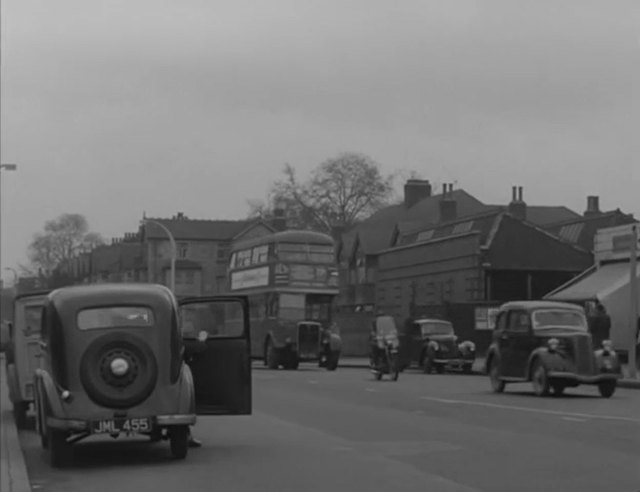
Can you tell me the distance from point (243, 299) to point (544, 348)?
1294 cm

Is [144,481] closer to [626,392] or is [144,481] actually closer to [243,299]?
[243,299]

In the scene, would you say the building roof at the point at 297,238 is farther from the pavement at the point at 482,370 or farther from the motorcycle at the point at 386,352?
the motorcycle at the point at 386,352

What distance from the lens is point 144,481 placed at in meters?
13.9

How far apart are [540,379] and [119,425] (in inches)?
595

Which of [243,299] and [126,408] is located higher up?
[243,299]

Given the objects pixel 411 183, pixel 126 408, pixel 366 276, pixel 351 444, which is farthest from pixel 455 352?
pixel 411 183

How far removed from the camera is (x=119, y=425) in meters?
14.9

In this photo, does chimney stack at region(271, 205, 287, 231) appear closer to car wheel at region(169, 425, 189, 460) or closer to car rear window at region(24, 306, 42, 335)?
car rear window at region(24, 306, 42, 335)

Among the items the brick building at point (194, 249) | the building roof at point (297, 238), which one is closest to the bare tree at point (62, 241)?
the brick building at point (194, 249)

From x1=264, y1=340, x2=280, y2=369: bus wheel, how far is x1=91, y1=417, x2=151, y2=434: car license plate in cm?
3349

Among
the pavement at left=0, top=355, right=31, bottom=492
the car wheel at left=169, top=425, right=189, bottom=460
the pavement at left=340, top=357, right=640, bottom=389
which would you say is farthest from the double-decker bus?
the car wheel at left=169, top=425, right=189, bottom=460

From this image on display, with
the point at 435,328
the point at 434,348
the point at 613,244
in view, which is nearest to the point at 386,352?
the point at 434,348

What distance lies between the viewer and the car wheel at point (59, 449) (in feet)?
49.9

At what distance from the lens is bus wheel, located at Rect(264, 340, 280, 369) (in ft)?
160
